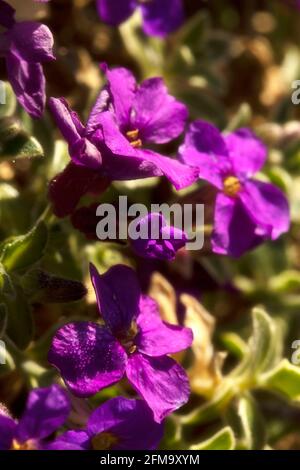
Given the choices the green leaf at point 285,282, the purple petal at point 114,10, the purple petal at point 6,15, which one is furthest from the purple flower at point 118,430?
the purple petal at point 114,10

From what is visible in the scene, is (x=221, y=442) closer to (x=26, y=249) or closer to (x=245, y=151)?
(x=26, y=249)

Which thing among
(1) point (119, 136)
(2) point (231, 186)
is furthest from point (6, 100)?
→ (2) point (231, 186)

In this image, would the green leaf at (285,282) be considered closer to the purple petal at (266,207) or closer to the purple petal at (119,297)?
the purple petal at (266,207)

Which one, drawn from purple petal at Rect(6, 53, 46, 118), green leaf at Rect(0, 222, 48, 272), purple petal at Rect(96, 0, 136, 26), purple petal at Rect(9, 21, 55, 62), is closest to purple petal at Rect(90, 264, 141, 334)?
green leaf at Rect(0, 222, 48, 272)

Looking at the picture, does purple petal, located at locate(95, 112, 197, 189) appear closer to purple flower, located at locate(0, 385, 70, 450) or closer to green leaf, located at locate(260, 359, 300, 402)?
A: purple flower, located at locate(0, 385, 70, 450)

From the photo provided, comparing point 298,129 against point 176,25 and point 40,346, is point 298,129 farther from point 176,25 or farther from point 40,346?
point 40,346
